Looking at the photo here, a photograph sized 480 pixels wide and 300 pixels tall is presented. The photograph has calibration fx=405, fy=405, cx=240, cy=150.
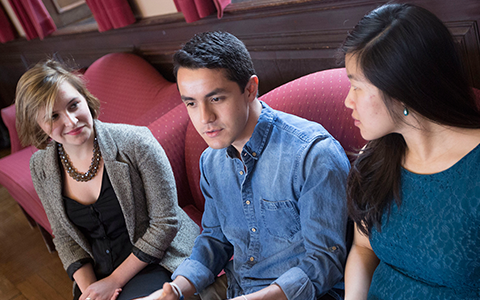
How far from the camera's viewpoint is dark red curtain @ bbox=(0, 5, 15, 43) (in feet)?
12.7

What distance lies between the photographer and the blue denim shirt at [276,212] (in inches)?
39.0

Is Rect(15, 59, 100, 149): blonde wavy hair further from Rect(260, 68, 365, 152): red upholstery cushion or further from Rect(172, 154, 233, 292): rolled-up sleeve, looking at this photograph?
Rect(260, 68, 365, 152): red upholstery cushion

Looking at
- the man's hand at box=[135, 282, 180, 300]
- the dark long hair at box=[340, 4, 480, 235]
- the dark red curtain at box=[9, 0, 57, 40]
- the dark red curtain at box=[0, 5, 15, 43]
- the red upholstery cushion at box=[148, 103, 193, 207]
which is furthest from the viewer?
the dark red curtain at box=[0, 5, 15, 43]

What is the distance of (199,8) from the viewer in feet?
6.43

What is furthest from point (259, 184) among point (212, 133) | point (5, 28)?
point (5, 28)

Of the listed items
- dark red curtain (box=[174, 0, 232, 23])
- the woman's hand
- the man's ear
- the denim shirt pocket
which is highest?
dark red curtain (box=[174, 0, 232, 23])

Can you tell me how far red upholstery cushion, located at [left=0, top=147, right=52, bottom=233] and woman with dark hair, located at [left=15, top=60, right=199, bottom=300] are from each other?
0.77 m

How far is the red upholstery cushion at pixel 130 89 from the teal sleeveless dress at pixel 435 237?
1.45 m

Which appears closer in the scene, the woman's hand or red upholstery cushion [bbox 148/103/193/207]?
the woman's hand

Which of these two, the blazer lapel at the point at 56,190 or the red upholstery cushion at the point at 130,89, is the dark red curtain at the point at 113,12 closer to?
the red upholstery cushion at the point at 130,89

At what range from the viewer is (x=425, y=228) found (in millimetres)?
828

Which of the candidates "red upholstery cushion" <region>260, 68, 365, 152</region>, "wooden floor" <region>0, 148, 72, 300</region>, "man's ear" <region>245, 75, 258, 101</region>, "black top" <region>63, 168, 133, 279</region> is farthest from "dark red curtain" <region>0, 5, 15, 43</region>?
"man's ear" <region>245, 75, 258, 101</region>

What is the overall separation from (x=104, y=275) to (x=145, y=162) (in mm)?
490

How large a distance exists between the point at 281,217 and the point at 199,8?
127cm
